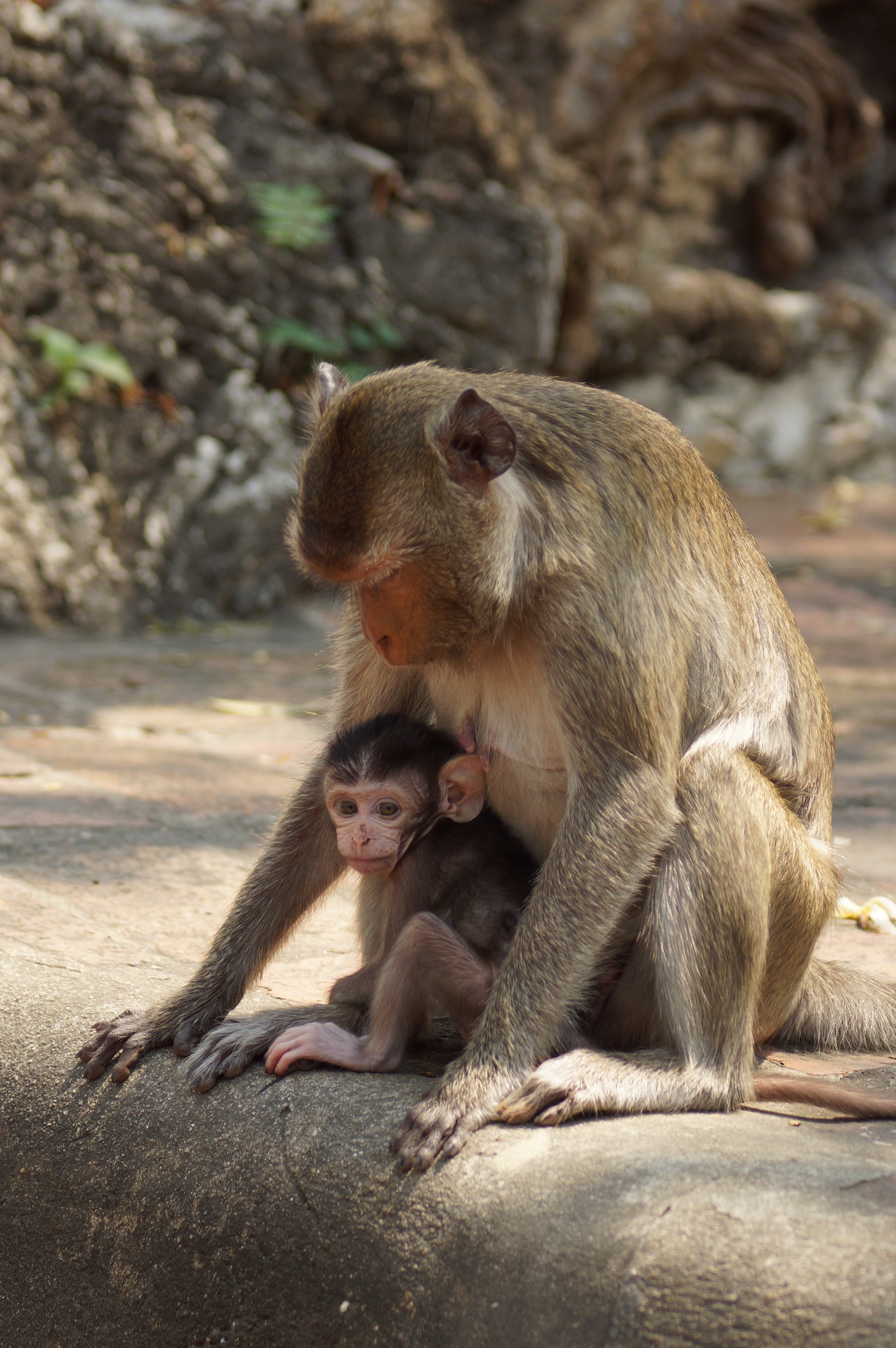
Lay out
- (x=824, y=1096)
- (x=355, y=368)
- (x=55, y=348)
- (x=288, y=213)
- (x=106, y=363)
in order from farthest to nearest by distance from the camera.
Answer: (x=355, y=368) → (x=288, y=213) → (x=106, y=363) → (x=55, y=348) → (x=824, y=1096)

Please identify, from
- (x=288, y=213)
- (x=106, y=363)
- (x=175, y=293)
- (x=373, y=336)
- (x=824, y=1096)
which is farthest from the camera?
(x=373, y=336)

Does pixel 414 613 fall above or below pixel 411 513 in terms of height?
below

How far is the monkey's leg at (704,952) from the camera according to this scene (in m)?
2.50

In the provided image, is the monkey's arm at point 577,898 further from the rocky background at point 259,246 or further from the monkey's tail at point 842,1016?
the rocky background at point 259,246

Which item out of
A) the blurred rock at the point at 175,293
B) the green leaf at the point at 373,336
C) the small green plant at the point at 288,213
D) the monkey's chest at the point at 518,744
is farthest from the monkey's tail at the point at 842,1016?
the small green plant at the point at 288,213

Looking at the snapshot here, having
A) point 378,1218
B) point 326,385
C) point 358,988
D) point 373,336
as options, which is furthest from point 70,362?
point 378,1218

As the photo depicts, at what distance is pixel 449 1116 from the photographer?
93.0 inches

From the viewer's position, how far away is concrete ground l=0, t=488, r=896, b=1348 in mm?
1952

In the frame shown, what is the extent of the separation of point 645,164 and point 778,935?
13.4 meters

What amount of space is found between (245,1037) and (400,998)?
1.12 ft

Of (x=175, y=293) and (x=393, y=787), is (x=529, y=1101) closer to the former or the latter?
(x=393, y=787)

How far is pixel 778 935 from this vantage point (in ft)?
9.00

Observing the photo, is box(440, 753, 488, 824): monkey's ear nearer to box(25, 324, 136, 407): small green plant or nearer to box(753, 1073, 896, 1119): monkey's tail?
box(753, 1073, 896, 1119): monkey's tail

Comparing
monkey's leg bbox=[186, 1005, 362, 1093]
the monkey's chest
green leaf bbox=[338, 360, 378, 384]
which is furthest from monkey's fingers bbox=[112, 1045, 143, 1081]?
green leaf bbox=[338, 360, 378, 384]
